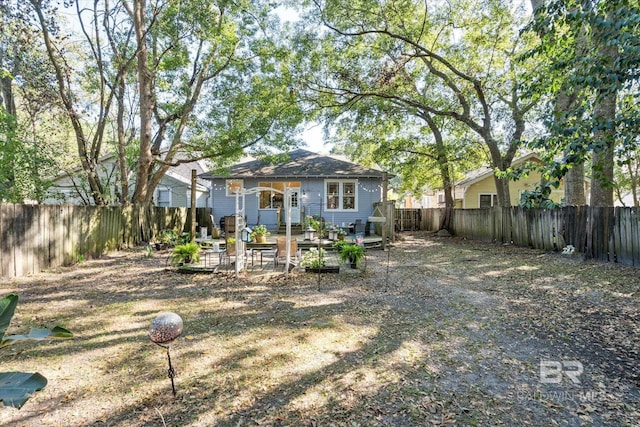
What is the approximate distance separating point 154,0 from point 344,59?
6883mm

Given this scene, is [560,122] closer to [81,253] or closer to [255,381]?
[255,381]

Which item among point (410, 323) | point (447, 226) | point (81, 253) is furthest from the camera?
point (447, 226)

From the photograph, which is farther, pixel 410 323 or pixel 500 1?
pixel 500 1

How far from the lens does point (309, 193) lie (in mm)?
16688

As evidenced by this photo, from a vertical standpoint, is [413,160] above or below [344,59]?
below

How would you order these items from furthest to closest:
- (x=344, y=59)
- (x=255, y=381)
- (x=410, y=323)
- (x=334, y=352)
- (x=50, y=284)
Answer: (x=344, y=59) → (x=50, y=284) → (x=410, y=323) → (x=334, y=352) → (x=255, y=381)

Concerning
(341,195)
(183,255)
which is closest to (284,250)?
(183,255)

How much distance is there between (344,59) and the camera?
13.4 m

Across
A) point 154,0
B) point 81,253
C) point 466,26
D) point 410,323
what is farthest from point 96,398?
point 466,26

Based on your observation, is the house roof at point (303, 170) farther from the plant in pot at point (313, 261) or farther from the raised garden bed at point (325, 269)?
the raised garden bed at point (325, 269)

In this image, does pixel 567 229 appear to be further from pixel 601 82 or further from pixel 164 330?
pixel 164 330

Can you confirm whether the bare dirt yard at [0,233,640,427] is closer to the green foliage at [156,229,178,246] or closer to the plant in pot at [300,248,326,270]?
the plant in pot at [300,248,326,270]

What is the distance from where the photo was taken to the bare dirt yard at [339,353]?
272 centimetres

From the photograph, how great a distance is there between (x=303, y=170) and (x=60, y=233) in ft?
34.9
